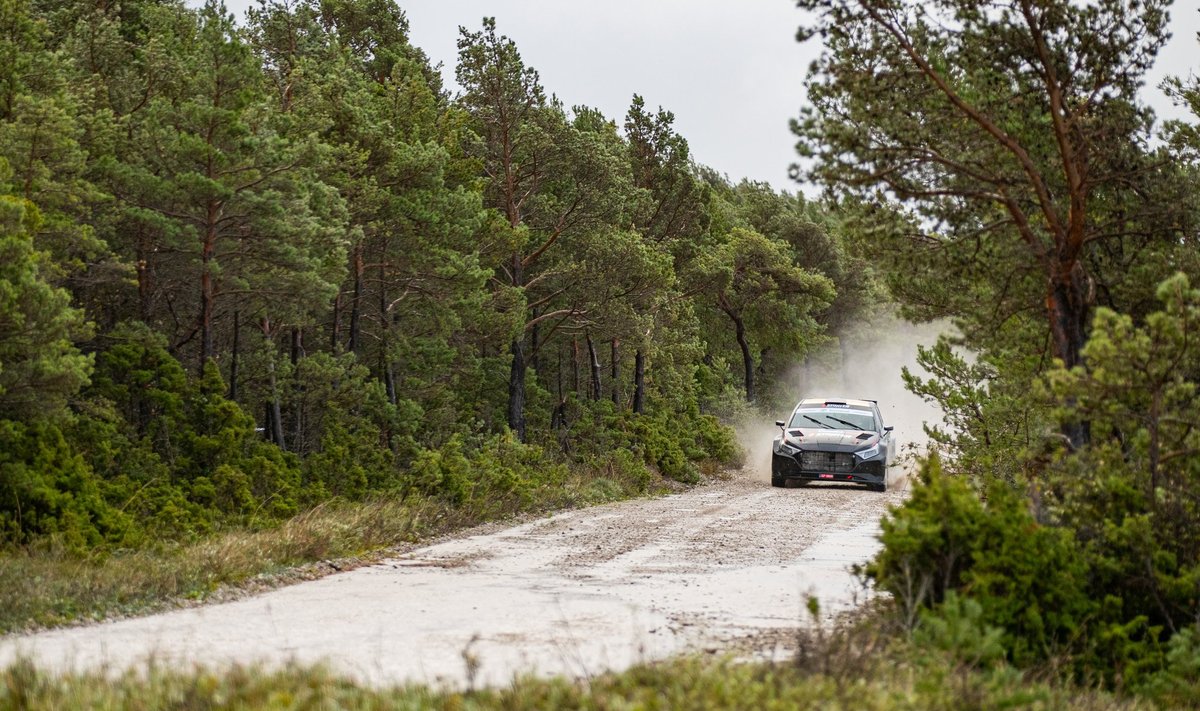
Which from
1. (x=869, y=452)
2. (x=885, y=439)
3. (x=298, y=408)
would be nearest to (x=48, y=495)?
(x=298, y=408)

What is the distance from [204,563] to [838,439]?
18.8m

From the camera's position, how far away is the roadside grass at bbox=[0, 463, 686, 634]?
369 inches

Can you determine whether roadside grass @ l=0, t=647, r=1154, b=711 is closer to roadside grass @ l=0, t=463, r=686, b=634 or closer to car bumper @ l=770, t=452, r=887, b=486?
roadside grass @ l=0, t=463, r=686, b=634

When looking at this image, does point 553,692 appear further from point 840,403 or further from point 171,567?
point 840,403

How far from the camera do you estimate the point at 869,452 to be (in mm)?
27719

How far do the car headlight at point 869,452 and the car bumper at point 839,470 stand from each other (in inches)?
3.9

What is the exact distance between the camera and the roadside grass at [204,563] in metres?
9.38

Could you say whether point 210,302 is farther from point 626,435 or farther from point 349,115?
point 626,435

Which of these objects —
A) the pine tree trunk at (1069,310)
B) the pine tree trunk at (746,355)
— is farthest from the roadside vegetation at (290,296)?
the pine tree trunk at (746,355)

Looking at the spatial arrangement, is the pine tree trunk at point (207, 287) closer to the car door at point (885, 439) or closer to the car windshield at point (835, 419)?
the car windshield at point (835, 419)

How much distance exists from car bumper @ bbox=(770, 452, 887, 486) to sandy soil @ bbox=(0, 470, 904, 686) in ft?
37.9

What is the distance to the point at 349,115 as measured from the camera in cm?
2461

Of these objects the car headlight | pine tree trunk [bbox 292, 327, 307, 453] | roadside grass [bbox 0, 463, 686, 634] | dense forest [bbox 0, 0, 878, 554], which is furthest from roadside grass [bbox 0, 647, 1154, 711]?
the car headlight

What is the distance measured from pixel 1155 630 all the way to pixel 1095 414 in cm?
144
